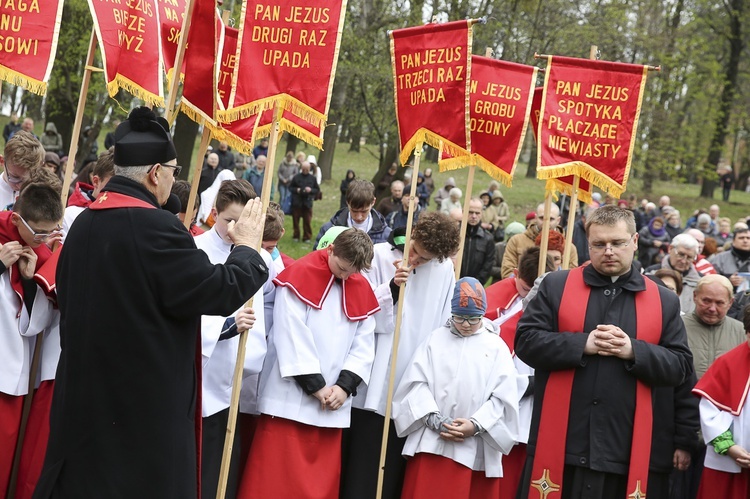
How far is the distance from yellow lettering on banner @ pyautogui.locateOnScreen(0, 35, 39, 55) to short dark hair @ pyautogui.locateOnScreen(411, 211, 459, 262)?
2926 mm

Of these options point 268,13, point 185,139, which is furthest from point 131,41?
point 185,139

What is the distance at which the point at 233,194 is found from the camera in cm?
559

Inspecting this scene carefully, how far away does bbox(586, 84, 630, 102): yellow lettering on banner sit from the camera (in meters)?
7.11

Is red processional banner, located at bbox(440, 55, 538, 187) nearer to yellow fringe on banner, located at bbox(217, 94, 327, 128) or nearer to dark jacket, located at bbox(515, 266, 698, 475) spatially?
yellow fringe on banner, located at bbox(217, 94, 327, 128)

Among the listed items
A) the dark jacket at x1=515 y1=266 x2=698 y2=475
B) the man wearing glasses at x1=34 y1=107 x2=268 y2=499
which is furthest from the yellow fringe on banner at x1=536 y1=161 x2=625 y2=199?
the man wearing glasses at x1=34 y1=107 x2=268 y2=499

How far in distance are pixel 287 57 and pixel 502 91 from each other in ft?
7.95

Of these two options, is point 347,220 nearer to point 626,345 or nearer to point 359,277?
point 359,277

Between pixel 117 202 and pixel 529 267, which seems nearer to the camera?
pixel 117 202

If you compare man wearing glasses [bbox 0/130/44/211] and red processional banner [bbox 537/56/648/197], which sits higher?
red processional banner [bbox 537/56/648/197]

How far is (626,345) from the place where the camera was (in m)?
4.87

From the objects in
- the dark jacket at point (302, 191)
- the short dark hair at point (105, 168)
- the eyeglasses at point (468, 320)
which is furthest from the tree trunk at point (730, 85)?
the short dark hair at point (105, 168)

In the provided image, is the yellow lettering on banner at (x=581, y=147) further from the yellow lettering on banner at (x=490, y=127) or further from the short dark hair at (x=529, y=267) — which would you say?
the short dark hair at (x=529, y=267)

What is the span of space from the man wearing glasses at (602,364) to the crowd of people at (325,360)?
1 cm

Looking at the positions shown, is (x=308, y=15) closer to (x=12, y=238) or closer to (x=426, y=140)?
(x=426, y=140)
